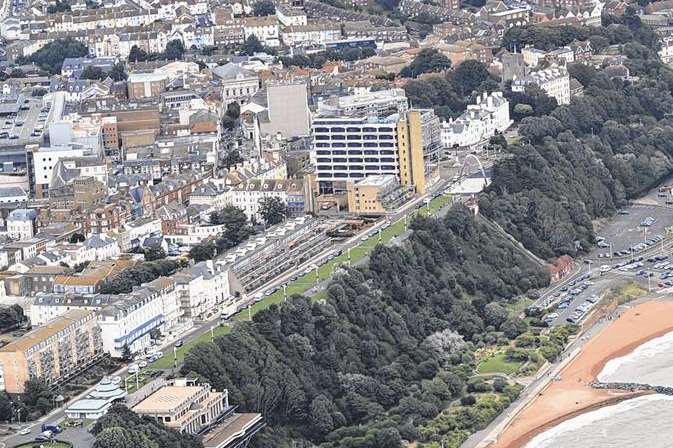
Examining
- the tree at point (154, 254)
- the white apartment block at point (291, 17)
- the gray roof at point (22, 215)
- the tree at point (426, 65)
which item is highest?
the white apartment block at point (291, 17)

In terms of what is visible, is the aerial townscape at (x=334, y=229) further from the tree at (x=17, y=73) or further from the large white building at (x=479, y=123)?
the tree at (x=17, y=73)

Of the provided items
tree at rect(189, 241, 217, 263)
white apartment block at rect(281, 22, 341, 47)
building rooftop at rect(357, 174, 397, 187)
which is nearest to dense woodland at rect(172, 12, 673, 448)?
building rooftop at rect(357, 174, 397, 187)

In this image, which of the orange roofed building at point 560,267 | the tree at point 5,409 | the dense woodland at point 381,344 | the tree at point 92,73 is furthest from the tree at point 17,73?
the tree at point 5,409

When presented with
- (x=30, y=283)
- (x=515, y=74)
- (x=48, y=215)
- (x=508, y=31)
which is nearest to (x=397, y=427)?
(x=30, y=283)

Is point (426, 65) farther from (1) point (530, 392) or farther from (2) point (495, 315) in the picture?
(1) point (530, 392)

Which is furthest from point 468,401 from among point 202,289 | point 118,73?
point 118,73

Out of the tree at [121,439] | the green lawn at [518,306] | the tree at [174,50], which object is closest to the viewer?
the tree at [121,439]
